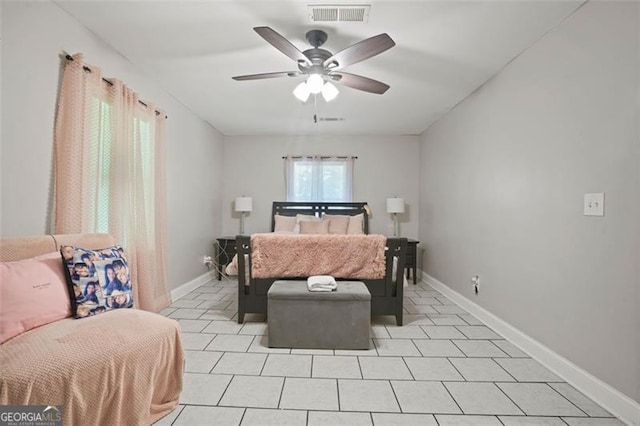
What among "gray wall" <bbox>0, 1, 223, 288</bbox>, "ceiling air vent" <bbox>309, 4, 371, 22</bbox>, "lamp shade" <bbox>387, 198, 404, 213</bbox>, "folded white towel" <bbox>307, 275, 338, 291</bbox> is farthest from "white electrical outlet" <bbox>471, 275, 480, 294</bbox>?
"gray wall" <bbox>0, 1, 223, 288</bbox>

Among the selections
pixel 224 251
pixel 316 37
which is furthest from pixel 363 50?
pixel 224 251

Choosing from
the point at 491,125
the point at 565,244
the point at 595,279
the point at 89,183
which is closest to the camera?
the point at 595,279

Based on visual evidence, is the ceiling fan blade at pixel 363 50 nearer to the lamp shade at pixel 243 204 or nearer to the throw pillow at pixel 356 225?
the throw pillow at pixel 356 225

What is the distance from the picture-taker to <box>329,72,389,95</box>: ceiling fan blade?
253cm

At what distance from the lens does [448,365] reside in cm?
220

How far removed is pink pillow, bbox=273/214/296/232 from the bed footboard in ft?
6.65

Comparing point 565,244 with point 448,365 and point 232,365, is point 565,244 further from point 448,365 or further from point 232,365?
point 232,365

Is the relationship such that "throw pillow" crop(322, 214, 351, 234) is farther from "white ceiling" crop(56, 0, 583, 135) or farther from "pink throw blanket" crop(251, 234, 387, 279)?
"pink throw blanket" crop(251, 234, 387, 279)

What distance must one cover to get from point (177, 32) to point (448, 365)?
3.22 metres

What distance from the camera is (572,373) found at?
1973mm

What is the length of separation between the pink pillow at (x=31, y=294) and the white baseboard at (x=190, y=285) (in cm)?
215

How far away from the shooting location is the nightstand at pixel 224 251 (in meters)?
4.88

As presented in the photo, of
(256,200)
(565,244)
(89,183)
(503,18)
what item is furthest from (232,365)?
(256,200)

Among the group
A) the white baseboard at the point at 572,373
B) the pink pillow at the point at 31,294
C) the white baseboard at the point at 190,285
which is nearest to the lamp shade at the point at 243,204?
the white baseboard at the point at 190,285
